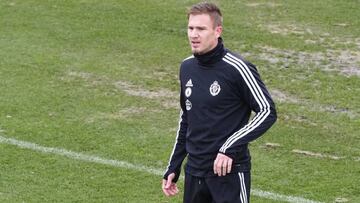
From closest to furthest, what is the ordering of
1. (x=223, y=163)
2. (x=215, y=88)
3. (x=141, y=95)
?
(x=223, y=163) → (x=215, y=88) → (x=141, y=95)

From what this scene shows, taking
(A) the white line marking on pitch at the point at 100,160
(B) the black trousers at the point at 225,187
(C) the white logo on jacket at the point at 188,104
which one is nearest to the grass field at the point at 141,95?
(A) the white line marking on pitch at the point at 100,160

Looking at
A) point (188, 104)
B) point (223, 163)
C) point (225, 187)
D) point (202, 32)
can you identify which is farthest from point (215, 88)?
point (225, 187)

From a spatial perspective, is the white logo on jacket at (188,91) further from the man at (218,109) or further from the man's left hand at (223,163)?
the man's left hand at (223,163)

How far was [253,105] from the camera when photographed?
5809mm

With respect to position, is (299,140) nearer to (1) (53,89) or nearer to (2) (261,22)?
(1) (53,89)

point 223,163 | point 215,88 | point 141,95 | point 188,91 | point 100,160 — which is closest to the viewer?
point 223,163

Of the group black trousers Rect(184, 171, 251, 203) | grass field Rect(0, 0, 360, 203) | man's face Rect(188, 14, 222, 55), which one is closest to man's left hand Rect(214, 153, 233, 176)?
black trousers Rect(184, 171, 251, 203)

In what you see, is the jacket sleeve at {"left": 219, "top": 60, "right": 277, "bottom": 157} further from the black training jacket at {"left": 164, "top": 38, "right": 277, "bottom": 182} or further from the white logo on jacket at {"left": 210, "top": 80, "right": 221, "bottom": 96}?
the white logo on jacket at {"left": 210, "top": 80, "right": 221, "bottom": 96}

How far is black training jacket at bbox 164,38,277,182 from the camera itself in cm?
577

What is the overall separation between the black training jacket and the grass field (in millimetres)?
2507

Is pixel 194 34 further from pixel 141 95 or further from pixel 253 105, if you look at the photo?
pixel 141 95

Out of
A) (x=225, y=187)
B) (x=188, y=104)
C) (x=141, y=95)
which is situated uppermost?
(x=188, y=104)

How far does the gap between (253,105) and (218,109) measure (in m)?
0.23

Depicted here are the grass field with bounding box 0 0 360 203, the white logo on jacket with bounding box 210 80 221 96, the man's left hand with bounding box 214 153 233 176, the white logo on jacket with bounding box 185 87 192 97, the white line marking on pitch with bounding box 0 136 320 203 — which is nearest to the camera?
the man's left hand with bounding box 214 153 233 176
